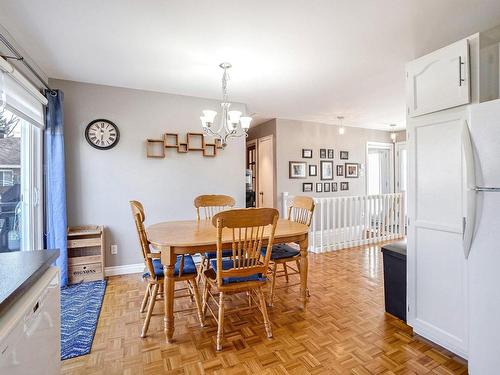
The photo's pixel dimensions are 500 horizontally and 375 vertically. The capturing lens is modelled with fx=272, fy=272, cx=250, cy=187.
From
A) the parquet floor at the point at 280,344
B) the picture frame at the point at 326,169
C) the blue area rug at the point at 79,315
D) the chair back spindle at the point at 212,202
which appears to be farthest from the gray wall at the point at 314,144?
the blue area rug at the point at 79,315

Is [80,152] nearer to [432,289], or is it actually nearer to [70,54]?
[70,54]

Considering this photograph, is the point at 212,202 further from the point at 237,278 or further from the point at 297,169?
the point at 297,169

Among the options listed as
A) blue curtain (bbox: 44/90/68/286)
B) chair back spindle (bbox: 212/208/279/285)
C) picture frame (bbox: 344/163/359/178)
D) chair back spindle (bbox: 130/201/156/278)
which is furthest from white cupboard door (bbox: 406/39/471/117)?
picture frame (bbox: 344/163/359/178)

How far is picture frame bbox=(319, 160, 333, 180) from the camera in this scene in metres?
5.61

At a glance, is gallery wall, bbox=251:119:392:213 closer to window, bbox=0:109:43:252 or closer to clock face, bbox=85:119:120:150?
clock face, bbox=85:119:120:150

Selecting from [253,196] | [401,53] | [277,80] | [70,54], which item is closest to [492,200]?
[401,53]

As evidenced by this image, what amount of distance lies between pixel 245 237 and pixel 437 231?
4.39ft

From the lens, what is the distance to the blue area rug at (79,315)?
1936 millimetres

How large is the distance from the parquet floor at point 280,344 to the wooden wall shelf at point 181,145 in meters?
1.80

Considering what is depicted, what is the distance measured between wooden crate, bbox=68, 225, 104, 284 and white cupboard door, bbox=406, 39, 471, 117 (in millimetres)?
3386

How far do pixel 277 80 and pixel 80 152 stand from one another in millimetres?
2527

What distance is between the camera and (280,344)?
1968 millimetres

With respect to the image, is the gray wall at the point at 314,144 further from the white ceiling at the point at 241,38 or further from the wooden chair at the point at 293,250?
the wooden chair at the point at 293,250

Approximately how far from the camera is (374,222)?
5.10 m
